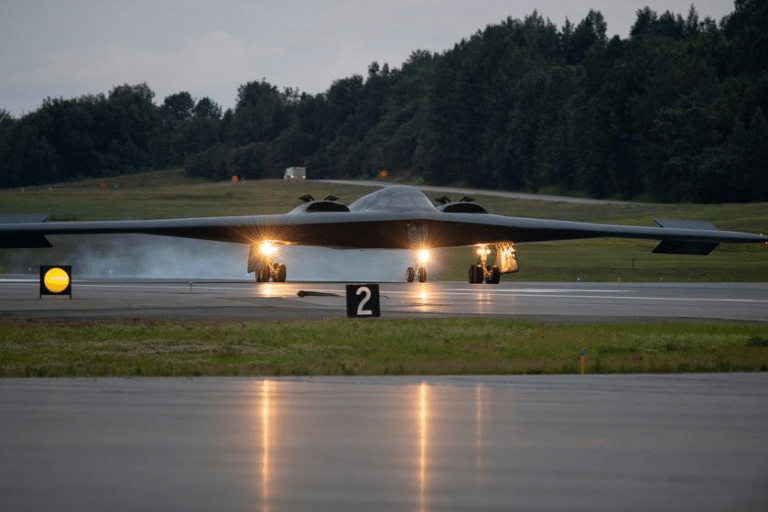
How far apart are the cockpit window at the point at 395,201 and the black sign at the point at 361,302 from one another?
14998 mm

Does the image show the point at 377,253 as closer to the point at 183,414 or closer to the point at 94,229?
the point at 94,229

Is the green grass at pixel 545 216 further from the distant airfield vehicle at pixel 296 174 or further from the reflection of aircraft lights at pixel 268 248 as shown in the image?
the reflection of aircraft lights at pixel 268 248

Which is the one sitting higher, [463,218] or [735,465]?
[463,218]

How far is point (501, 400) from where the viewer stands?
Answer: 1106cm

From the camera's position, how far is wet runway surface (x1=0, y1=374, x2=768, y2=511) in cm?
688

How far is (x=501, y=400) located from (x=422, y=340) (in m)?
6.56

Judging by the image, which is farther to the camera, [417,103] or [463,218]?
[417,103]

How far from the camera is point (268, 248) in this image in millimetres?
37531

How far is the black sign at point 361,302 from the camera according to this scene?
2127 centimetres

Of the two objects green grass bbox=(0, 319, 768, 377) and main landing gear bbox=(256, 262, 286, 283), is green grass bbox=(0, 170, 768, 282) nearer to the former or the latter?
main landing gear bbox=(256, 262, 286, 283)

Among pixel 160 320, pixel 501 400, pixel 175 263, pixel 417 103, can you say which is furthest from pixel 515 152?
pixel 501 400

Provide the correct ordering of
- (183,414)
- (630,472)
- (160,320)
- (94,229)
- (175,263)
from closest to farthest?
1. (630,472)
2. (183,414)
3. (160,320)
4. (94,229)
5. (175,263)

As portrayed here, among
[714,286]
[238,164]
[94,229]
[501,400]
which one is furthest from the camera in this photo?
[238,164]

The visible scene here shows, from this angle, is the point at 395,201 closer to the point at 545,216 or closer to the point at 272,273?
the point at 272,273
